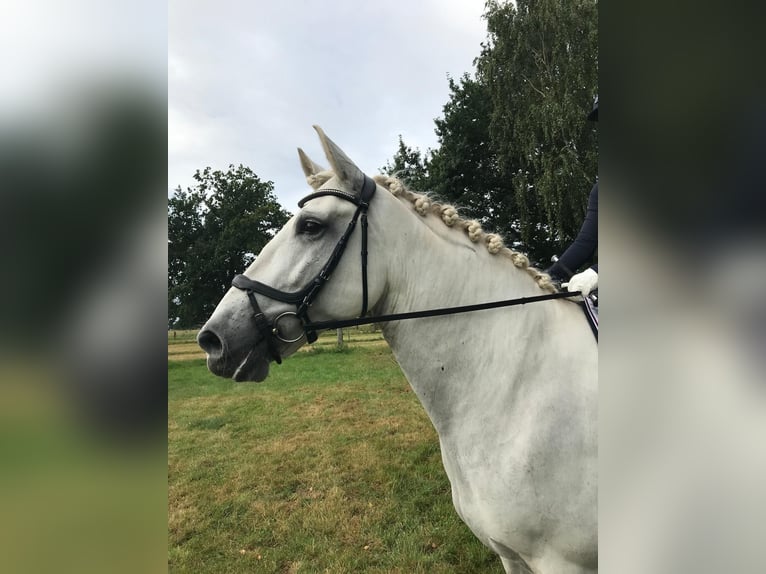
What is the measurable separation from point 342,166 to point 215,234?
95.8 feet

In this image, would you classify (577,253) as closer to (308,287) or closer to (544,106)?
(308,287)

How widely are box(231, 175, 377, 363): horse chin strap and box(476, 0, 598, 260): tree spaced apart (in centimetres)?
1530

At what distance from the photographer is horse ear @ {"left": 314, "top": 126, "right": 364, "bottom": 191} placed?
1.96 meters

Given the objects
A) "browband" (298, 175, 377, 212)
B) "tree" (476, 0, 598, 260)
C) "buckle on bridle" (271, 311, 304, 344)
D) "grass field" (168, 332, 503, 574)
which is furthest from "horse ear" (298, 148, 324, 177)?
"tree" (476, 0, 598, 260)

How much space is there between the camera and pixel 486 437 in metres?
1.91

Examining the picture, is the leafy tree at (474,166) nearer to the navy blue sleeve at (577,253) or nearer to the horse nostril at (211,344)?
the navy blue sleeve at (577,253)

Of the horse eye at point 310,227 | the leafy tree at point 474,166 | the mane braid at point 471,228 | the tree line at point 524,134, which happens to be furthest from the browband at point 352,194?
the leafy tree at point 474,166

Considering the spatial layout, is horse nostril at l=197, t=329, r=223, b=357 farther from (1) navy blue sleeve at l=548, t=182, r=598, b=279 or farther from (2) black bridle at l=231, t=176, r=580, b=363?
(1) navy blue sleeve at l=548, t=182, r=598, b=279

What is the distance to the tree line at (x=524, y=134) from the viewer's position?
15531 millimetres
